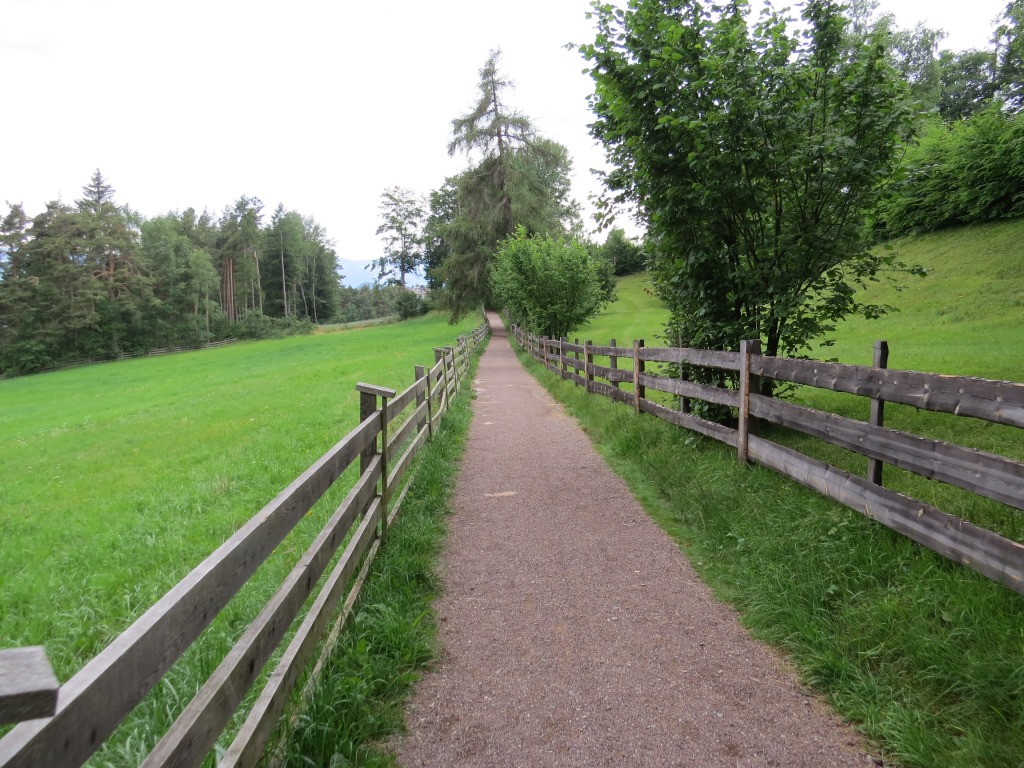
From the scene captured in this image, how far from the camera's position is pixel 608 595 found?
3955 mm

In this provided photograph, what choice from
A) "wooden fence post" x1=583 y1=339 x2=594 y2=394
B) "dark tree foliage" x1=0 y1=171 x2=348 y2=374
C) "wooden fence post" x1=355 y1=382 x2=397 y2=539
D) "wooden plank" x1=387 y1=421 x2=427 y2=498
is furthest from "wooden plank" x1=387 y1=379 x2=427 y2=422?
"dark tree foliage" x1=0 y1=171 x2=348 y2=374

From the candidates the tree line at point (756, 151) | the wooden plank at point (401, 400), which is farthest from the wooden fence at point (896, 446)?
the wooden plank at point (401, 400)

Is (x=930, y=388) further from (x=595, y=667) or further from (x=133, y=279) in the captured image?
A: (x=133, y=279)

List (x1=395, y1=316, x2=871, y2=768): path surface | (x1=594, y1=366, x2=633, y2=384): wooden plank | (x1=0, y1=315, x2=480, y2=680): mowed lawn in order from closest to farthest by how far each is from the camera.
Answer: (x1=395, y1=316, x2=871, y2=768): path surface < (x1=0, y1=315, x2=480, y2=680): mowed lawn < (x1=594, y1=366, x2=633, y2=384): wooden plank

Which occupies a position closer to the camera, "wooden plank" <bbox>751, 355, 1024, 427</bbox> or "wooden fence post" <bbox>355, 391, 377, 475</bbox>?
"wooden plank" <bbox>751, 355, 1024, 427</bbox>

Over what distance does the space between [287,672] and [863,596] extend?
2.96 meters

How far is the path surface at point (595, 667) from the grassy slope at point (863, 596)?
183 millimetres

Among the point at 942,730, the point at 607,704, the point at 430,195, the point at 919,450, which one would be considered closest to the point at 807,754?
the point at 942,730

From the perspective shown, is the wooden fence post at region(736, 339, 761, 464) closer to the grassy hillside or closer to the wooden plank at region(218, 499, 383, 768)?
the grassy hillside

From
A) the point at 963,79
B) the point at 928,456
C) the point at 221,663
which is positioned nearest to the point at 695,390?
the point at 928,456

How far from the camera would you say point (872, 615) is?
10.3ft

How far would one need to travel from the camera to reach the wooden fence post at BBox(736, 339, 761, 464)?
566 centimetres

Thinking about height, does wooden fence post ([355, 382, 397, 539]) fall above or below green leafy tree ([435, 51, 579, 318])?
below

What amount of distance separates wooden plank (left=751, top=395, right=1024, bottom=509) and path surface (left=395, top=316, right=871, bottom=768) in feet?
4.42
